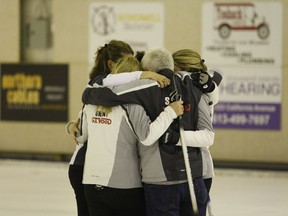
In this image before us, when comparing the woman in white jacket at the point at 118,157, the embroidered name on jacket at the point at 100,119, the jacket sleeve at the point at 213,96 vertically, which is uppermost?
the jacket sleeve at the point at 213,96

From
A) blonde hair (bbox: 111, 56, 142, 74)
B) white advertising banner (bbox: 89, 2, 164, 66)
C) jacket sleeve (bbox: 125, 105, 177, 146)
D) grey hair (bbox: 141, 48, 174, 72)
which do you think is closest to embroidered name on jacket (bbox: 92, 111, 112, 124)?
jacket sleeve (bbox: 125, 105, 177, 146)

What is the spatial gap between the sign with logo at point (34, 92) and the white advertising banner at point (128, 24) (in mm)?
637

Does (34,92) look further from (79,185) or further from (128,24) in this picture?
(79,185)

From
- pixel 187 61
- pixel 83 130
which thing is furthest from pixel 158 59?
pixel 83 130

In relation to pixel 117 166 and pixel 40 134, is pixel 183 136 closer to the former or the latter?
pixel 117 166

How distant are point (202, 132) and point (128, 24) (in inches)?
245

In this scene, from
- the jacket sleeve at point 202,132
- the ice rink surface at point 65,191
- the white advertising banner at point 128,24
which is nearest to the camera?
the jacket sleeve at point 202,132

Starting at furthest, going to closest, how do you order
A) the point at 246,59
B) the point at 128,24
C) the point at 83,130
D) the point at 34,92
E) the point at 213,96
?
the point at 34,92
the point at 128,24
the point at 246,59
the point at 83,130
the point at 213,96

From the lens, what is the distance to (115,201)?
Answer: 13.5 ft

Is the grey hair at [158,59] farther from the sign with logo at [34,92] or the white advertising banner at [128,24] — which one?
the sign with logo at [34,92]

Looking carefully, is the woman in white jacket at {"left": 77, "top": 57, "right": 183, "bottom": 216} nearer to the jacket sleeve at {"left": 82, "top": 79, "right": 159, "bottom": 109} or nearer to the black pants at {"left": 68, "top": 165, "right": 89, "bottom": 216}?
the jacket sleeve at {"left": 82, "top": 79, "right": 159, "bottom": 109}

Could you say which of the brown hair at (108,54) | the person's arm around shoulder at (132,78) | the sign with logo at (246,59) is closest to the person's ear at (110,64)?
the brown hair at (108,54)

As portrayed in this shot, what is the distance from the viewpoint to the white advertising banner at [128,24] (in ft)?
33.1

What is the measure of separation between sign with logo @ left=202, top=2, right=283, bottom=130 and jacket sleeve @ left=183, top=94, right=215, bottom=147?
5.57 m
